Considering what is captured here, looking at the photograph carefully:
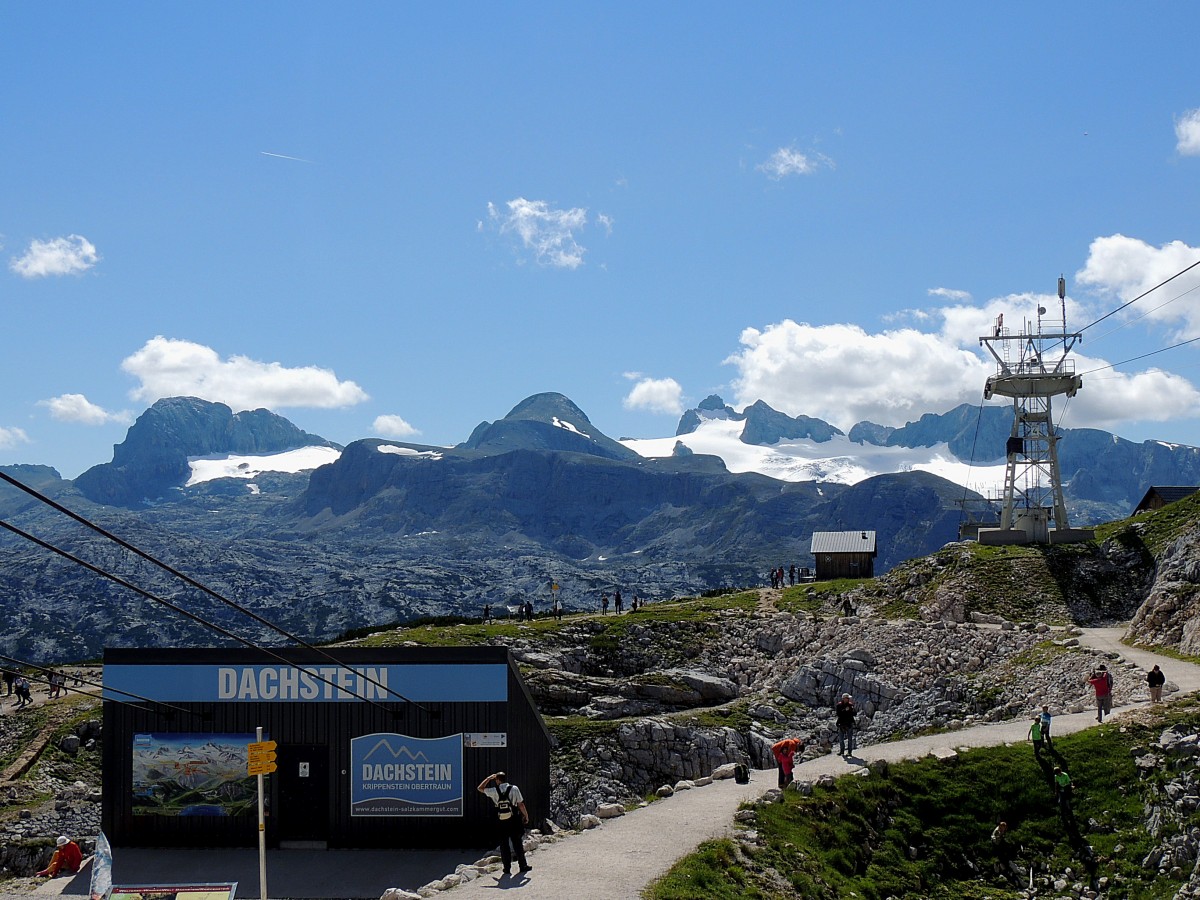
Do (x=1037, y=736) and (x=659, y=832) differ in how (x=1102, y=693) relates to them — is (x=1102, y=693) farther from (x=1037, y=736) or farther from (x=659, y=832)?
(x=659, y=832)

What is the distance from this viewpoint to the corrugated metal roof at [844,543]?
8812 cm

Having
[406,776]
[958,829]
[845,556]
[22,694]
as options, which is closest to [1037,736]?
[958,829]

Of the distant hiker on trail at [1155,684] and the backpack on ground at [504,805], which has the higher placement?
the distant hiker on trail at [1155,684]

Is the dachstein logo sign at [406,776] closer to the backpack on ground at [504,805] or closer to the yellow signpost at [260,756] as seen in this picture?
the backpack on ground at [504,805]

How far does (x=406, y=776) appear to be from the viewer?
1249 inches

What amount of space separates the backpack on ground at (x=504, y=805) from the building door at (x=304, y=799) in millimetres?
10844

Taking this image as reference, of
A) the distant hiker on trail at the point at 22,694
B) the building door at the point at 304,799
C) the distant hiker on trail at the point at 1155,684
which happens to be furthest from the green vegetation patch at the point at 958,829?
the distant hiker on trail at the point at 22,694

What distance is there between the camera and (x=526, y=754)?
33.3 m

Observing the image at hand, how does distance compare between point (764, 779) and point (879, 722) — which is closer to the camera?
point (764, 779)

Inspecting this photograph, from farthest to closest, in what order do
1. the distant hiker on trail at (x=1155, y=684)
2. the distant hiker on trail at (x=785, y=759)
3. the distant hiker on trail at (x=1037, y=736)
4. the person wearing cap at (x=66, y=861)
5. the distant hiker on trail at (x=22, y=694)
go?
the distant hiker on trail at (x=22, y=694), the distant hiker on trail at (x=1155, y=684), the distant hiker on trail at (x=1037, y=736), the person wearing cap at (x=66, y=861), the distant hiker on trail at (x=785, y=759)

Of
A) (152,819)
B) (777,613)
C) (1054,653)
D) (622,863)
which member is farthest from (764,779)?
(777,613)

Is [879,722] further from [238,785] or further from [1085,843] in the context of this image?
[238,785]

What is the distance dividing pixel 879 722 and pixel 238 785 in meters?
29.9

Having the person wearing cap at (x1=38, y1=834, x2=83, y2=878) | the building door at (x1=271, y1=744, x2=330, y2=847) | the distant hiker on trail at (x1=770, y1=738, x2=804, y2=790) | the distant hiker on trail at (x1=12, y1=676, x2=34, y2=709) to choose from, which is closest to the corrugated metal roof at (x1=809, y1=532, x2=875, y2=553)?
the distant hiker on trail at (x1=12, y1=676, x2=34, y2=709)
